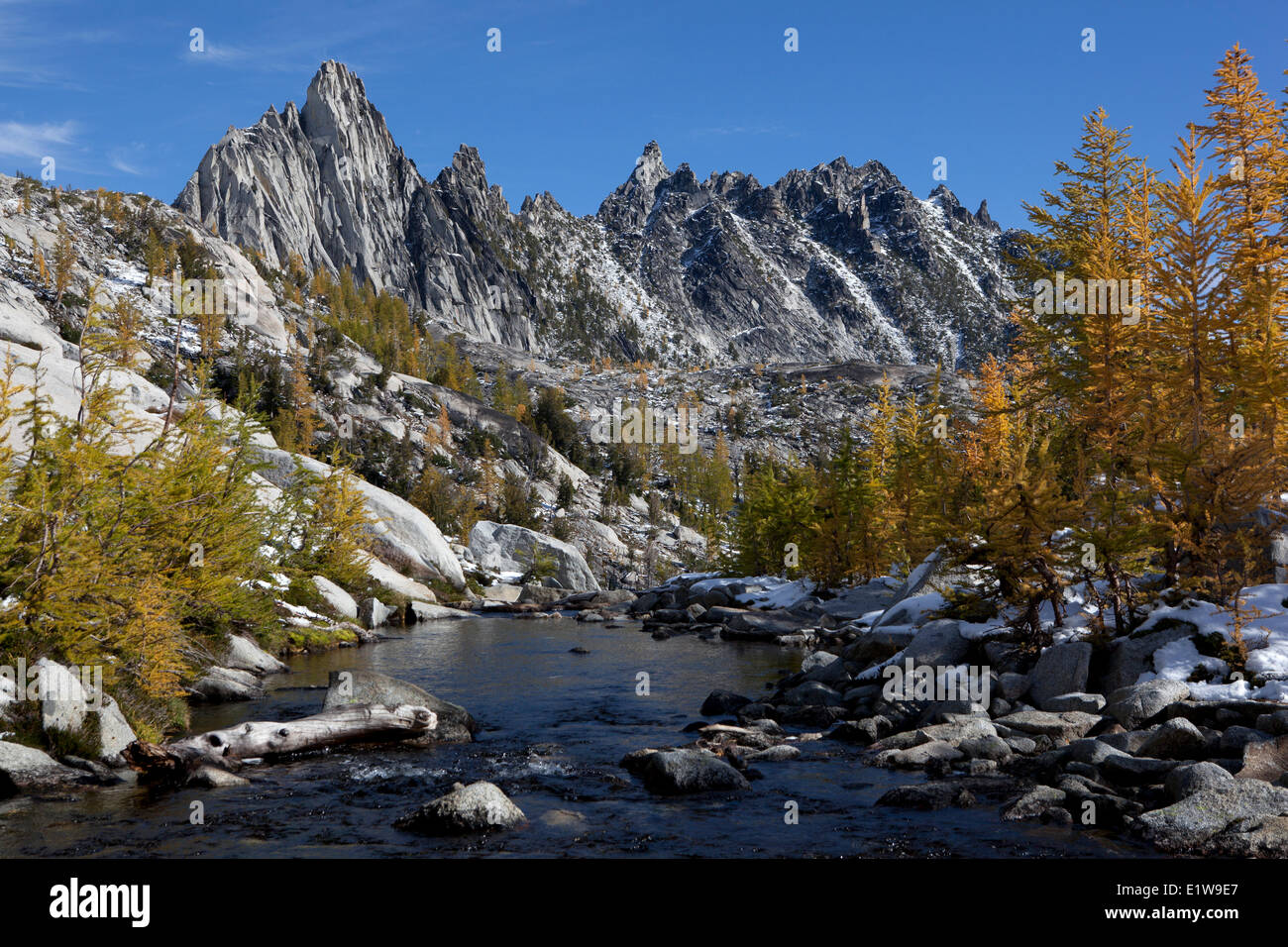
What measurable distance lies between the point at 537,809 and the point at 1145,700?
10620mm

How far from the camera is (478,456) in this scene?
336ft

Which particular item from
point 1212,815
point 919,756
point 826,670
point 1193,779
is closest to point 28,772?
point 919,756

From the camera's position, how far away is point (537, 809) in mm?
10875

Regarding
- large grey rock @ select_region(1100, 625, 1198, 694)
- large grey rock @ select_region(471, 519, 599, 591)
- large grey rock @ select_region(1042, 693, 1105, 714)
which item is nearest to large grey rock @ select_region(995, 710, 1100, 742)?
large grey rock @ select_region(1042, 693, 1105, 714)

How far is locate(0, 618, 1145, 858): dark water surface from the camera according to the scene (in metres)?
9.22

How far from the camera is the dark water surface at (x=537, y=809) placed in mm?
9219

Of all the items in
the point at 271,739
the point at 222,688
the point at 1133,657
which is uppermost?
the point at 1133,657

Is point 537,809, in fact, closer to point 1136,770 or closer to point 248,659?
point 1136,770

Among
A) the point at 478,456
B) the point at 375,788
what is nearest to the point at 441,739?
the point at 375,788

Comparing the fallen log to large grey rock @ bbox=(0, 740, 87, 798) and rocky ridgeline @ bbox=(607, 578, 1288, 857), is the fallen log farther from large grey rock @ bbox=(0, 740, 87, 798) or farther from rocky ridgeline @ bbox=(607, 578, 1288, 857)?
rocky ridgeline @ bbox=(607, 578, 1288, 857)

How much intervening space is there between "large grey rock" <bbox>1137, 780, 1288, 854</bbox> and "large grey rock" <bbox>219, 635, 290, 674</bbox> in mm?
20019

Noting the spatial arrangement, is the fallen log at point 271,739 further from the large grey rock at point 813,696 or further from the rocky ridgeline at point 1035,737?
the large grey rock at point 813,696

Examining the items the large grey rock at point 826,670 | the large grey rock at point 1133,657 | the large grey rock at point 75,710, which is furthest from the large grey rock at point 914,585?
the large grey rock at point 75,710

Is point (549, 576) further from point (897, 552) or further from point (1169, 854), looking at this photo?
point (1169, 854)
